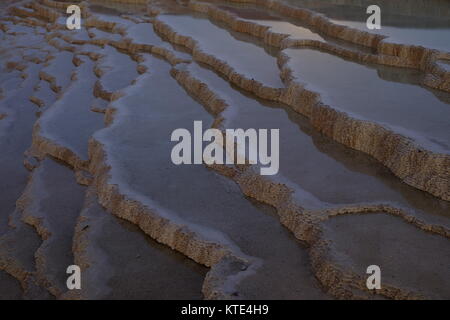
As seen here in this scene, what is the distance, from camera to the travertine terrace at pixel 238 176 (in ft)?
15.0

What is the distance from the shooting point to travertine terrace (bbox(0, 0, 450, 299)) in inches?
180

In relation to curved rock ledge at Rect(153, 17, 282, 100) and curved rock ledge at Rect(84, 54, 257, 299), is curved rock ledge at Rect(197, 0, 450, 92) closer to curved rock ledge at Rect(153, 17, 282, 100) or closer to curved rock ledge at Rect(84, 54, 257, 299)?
curved rock ledge at Rect(153, 17, 282, 100)

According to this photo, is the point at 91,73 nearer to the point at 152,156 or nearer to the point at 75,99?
the point at 75,99

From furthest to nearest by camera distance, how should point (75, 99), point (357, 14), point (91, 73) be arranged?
point (357, 14) < point (91, 73) < point (75, 99)

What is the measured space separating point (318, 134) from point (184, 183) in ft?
5.99

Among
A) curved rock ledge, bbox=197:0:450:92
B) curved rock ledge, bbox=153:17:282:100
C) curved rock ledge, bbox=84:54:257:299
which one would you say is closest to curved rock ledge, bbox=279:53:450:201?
curved rock ledge, bbox=153:17:282:100

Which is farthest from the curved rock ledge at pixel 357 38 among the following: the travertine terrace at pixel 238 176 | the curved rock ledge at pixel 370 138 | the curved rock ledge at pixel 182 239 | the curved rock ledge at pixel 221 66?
the curved rock ledge at pixel 182 239

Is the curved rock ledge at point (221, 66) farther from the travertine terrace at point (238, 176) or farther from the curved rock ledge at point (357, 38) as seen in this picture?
the curved rock ledge at point (357, 38)

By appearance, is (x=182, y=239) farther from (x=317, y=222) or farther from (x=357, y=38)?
(x=357, y=38)

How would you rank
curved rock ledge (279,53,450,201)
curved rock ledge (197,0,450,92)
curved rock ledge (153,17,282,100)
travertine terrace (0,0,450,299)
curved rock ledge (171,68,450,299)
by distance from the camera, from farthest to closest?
curved rock ledge (197,0,450,92)
curved rock ledge (153,17,282,100)
curved rock ledge (279,53,450,201)
travertine terrace (0,0,450,299)
curved rock ledge (171,68,450,299)

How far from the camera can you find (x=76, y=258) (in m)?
5.11

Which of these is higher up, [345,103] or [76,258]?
[345,103]

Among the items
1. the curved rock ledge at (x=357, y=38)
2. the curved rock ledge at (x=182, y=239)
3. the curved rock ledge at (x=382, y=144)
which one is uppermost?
the curved rock ledge at (x=357, y=38)

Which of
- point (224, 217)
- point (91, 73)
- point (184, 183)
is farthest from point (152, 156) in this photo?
point (91, 73)
